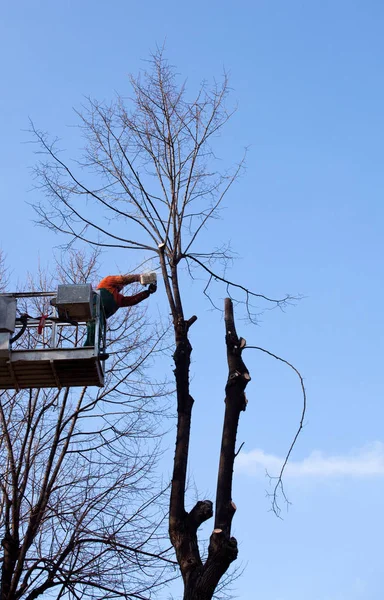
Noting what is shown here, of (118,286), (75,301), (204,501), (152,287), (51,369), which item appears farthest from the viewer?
(118,286)

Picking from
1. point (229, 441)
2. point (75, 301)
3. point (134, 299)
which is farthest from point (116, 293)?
point (229, 441)

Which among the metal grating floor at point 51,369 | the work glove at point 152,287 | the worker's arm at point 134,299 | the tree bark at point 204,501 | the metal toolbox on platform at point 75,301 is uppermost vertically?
the worker's arm at point 134,299

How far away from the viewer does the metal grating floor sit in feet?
30.3

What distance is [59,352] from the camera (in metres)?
9.26

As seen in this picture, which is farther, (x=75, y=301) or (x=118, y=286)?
(x=118, y=286)

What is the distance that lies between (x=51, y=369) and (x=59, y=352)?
286 mm

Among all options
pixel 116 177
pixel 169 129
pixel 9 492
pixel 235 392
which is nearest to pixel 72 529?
pixel 9 492

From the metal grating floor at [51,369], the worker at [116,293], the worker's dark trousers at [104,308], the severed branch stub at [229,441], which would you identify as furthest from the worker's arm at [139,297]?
the severed branch stub at [229,441]

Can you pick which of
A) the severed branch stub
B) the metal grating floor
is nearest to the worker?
the metal grating floor

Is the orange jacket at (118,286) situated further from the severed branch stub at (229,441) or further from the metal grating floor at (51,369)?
the severed branch stub at (229,441)

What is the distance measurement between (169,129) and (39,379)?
11.7 ft

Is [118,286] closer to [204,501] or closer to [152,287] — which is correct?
[152,287]

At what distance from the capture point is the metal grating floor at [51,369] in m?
9.25

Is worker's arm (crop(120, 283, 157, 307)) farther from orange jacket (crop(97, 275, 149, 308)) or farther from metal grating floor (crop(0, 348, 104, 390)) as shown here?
metal grating floor (crop(0, 348, 104, 390))
